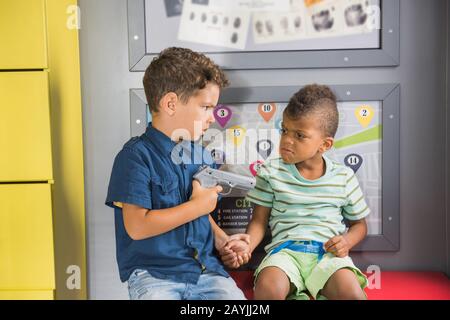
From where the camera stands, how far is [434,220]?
120 cm

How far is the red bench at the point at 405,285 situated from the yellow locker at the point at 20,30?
741 millimetres

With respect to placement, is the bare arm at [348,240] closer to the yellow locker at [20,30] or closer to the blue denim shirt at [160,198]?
the blue denim shirt at [160,198]

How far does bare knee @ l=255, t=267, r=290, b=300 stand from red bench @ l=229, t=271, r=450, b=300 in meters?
0.06

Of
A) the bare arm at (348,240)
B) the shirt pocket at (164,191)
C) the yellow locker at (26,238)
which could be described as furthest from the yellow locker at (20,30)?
the bare arm at (348,240)

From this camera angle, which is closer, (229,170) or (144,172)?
(144,172)

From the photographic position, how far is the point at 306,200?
113 cm

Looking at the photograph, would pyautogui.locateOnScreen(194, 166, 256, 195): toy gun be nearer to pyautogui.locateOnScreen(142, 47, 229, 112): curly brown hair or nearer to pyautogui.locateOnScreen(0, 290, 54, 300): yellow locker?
pyautogui.locateOnScreen(142, 47, 229, 112): curly brown hair

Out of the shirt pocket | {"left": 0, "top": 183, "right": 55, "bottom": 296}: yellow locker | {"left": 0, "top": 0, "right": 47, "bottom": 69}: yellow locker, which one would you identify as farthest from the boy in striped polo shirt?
{"left": 0, "top": 0, "right": 47, "bottom": 69}: yellow locker

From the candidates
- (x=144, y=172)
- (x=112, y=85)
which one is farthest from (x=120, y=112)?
(x=144, y=172)

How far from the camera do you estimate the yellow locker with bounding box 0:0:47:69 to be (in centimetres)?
111

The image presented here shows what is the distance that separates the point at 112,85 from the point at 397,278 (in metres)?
0.86

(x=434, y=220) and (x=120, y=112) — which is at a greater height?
(x=120, y=112)

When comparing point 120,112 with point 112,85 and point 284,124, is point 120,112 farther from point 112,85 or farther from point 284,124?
point 284,124
